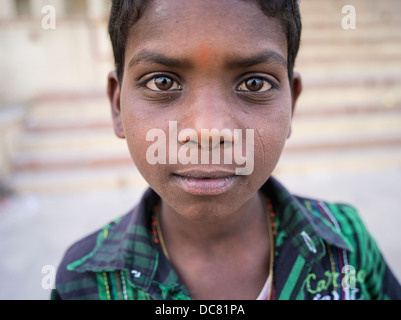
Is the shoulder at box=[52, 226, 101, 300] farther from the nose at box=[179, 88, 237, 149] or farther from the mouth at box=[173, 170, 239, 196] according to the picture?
the nose at box=[179, 88, 237, 149]

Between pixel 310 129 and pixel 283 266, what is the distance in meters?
3.47

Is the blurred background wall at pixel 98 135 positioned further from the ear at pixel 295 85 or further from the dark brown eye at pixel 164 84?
the dark brown eye at pixel 164 84

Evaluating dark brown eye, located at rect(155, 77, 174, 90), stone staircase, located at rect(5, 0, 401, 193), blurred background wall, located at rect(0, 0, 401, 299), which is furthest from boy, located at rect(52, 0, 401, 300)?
stone staircase, located at rect(5, 0, 401, 193)

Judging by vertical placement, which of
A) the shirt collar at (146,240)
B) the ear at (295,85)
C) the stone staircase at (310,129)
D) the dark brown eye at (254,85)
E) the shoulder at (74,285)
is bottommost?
the shoulder at (74,285)

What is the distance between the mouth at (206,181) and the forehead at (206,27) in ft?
0.93

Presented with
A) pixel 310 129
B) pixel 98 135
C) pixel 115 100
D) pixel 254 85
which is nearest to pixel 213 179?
pixel 254 85

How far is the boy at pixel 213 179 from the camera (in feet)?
2.48

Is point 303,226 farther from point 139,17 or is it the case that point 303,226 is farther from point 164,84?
point 139,17

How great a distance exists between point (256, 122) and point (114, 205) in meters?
2.84

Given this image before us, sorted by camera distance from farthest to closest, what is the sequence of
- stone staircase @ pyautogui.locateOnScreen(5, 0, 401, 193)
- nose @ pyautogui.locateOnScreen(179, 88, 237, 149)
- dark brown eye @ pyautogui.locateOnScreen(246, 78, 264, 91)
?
stone staircase @ pyautogui.locateOnScreen(5, 0, 401, 193) < dark brown eye @ pyautogui.locateOnScreen(246, 78, 264, 91) < nose @ pyautogui.locateOnScreen(179, 88, 237, 149)

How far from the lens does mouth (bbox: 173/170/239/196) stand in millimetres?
789

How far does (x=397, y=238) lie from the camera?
280cm

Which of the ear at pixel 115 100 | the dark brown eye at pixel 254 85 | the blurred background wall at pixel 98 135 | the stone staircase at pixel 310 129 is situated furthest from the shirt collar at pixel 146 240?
the stone staircase at pixel 310 129
